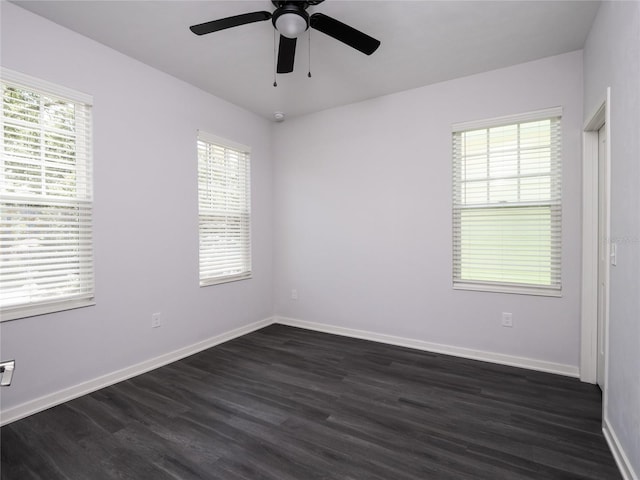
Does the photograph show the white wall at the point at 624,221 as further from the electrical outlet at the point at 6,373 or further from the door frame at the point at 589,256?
the electrical outlet at the point at 6,373

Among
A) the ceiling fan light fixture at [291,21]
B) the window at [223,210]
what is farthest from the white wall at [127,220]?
the ceiling fan light fixture at [291,21]

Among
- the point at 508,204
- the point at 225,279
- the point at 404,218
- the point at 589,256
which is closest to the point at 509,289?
the point at 589,256

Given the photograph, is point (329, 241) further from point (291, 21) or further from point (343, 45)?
point (291, 21)

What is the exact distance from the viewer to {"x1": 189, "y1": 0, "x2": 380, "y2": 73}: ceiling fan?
6.78 ft

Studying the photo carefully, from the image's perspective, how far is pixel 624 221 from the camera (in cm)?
182

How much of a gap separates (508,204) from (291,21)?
248 centimetres

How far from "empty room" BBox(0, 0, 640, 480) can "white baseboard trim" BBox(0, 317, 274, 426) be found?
0.02m

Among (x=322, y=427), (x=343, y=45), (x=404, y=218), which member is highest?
(x=343, y=45)

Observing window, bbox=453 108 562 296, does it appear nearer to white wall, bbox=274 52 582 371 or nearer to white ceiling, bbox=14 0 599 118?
white wall, bbox=274 52 582 371

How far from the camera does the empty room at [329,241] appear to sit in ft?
6.49

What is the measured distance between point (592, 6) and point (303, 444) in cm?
345

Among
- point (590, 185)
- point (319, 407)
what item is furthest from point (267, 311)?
point (590, 185)

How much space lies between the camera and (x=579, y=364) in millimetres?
2924

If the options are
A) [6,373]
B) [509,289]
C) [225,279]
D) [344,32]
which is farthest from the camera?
[225,279]
